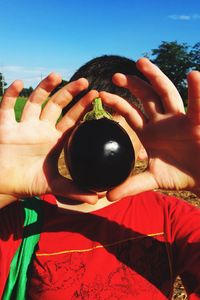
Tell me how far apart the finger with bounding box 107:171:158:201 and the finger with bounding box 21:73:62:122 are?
67 centimetres

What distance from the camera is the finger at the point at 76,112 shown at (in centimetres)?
233

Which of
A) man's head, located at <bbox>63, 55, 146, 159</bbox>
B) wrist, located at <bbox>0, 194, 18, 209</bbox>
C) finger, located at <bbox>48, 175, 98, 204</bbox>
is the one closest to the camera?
finger, located at <bbox>48, 175, 98, 204</bbox>

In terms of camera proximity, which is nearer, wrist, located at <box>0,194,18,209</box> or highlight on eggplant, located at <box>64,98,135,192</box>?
highlight on eggplant, located at <box>64,98,135,192</box>

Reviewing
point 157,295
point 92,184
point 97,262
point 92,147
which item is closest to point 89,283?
point 97,262

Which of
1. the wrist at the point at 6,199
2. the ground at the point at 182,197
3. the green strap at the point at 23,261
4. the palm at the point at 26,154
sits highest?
the palm at the point at 26,154

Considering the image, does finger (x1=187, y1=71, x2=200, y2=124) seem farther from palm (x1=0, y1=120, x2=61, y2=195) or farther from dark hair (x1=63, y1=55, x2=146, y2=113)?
dark hair (x1=63, y1=55, x2=146, y2=113)

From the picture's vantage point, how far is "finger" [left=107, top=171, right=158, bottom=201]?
2139 mm

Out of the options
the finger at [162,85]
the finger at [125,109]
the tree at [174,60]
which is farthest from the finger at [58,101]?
the tree at [174,60]

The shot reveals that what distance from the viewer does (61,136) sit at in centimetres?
246

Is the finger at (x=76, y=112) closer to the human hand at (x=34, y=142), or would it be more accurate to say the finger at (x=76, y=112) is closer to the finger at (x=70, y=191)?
the human hand at (x=34, y=142)

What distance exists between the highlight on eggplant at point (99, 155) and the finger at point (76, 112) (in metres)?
0.26

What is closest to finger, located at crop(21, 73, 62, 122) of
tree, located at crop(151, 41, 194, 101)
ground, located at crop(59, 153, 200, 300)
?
ground, located at crop(59, 153, 200, 300)

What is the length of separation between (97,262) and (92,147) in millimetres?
802

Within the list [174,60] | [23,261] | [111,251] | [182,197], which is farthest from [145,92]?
[174,60]
